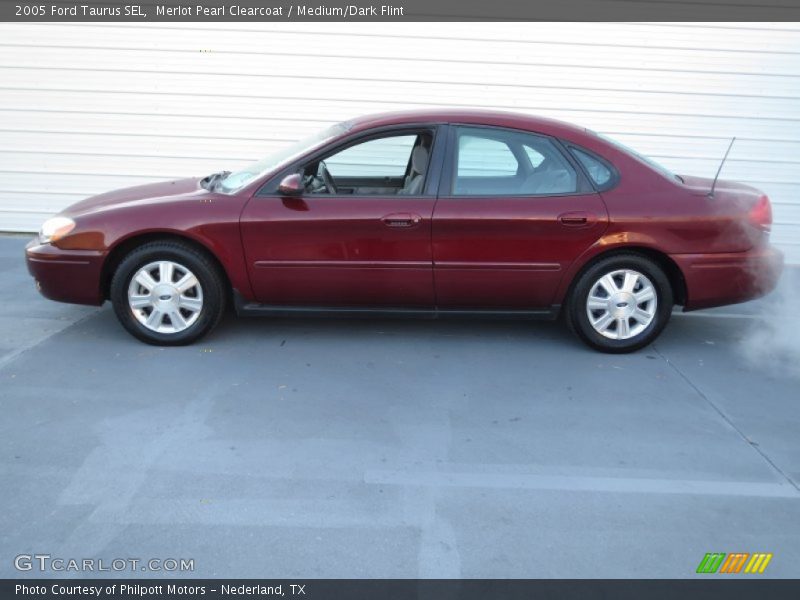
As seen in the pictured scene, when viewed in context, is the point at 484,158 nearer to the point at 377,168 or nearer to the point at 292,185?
the point at 292,185

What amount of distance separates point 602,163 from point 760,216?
110 cm

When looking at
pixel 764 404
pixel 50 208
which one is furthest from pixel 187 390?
pixel 50 208

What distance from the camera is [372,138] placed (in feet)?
16.8

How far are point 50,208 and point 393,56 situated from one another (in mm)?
3909

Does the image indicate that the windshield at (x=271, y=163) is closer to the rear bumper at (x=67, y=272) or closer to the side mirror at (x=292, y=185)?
the side mirror at (x=292, y=185)

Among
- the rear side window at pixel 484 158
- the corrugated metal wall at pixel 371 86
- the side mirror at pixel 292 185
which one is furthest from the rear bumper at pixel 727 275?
the corrugated metal wall at pixel 371 86

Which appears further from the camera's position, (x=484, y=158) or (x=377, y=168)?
(x=377, y=168)

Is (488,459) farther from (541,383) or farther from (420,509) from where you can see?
(541,383)

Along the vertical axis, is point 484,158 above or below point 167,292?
above

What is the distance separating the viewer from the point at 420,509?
3.35 m

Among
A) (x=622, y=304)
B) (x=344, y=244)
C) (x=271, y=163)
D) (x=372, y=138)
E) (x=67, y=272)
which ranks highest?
(x=372, y=138)

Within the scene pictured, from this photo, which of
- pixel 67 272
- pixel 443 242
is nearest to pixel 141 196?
pixel 67 272
